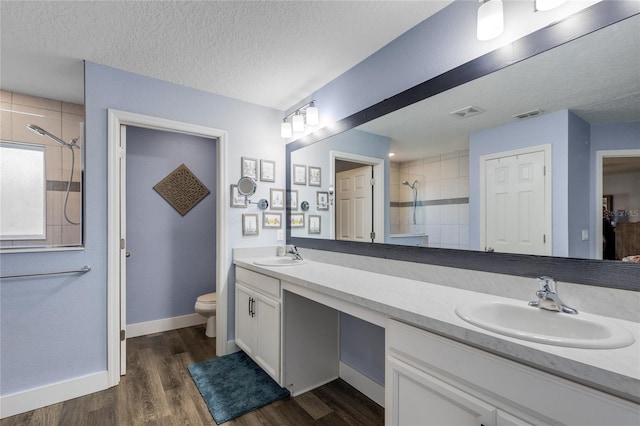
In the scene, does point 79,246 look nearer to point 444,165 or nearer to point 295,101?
point 295,101

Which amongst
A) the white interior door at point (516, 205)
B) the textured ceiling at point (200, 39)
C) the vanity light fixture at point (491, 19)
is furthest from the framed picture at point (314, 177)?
the vanity light fixture at point (491, 19)

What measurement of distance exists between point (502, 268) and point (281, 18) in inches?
69.7

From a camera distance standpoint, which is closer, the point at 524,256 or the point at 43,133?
the point at 524,256

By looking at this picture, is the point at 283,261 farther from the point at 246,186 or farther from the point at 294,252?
the point at 246,186

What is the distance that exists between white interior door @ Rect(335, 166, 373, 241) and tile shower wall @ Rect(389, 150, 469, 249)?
0.76ft

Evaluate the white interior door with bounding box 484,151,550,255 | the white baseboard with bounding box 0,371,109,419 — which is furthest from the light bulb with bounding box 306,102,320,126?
the white baseboard with bounding box 0,371,109,419

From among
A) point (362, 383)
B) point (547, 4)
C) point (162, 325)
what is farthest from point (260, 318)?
point (547, 4)

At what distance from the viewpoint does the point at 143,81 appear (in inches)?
90.0

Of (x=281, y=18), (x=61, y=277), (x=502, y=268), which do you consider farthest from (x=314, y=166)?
(x=61, y=277)

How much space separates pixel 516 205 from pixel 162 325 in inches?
134

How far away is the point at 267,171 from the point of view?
2.85 m

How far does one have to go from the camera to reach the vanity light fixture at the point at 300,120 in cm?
241

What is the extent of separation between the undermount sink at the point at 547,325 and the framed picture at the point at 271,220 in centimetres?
205

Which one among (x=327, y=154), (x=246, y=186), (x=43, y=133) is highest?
(x=43, y=133)
